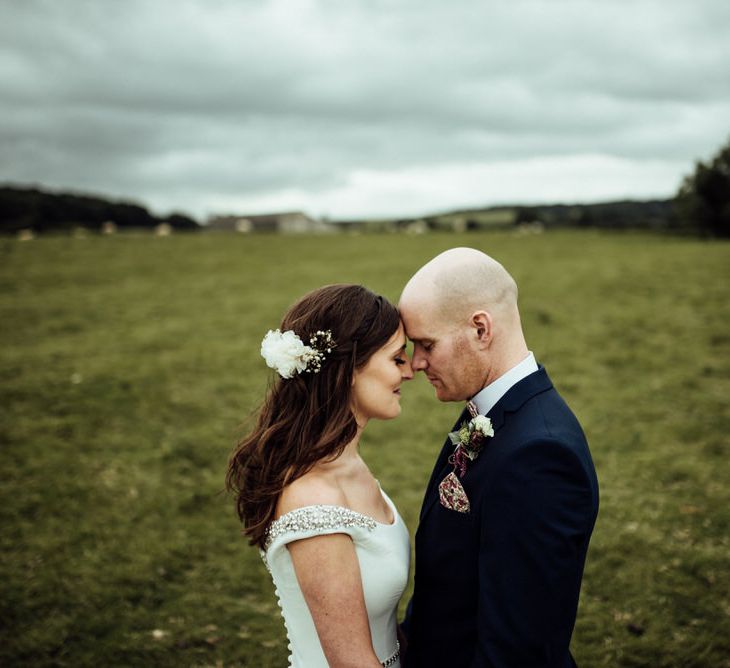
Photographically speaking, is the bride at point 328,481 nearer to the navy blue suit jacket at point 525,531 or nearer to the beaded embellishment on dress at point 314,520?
the beaded embellishment on dress at point 314,520

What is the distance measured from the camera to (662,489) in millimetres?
8000

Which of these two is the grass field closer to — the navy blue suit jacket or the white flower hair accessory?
the navy blue suit jacket

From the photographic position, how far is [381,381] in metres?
3.30

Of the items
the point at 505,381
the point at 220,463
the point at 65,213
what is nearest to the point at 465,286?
the point at 505,381

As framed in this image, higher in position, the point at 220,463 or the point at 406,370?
the point at 406,370

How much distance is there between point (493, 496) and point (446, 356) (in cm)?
80

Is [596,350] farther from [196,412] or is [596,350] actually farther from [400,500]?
[196,412]

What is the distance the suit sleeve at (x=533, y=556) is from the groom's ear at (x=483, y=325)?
0.65m

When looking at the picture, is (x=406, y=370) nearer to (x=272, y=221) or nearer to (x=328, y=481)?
(x=328, y=481)

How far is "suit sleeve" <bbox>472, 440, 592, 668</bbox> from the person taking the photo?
2381 millimetres

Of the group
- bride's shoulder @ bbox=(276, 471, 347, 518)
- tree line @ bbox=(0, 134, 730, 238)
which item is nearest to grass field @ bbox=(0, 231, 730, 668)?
bride's shoulder @ bbox=(276, 471, 347, 518)

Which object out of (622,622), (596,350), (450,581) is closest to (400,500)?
(622,622)

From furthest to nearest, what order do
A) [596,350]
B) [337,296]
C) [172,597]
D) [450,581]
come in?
[596,350], [172,597], [337,296], [450,581]

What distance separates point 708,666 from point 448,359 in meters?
4.20
